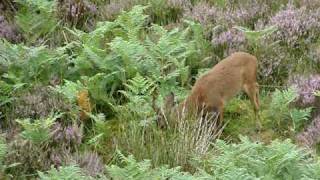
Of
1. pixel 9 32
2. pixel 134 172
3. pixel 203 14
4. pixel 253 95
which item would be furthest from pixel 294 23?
pixel 134 172

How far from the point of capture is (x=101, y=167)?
21.7 feet

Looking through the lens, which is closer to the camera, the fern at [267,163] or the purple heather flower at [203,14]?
the fern at [267,163]

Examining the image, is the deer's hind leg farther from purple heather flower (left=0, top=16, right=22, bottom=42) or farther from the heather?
purple heather flower (left=0, top=16, right=22, bottom=42)

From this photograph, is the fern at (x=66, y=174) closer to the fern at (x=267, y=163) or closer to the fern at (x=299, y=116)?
the fern at (x=267, y=163)

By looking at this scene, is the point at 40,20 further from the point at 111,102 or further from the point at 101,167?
the point at 101,167

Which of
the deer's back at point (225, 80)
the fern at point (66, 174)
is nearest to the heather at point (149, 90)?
the fern at point (66, 174)

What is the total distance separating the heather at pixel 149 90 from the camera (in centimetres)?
638

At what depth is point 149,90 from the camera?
25.4 feet

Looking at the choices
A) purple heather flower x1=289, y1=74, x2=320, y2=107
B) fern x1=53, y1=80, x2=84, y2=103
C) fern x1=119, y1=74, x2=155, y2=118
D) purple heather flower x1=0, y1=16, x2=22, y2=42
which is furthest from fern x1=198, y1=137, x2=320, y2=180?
purple heather flower x1=0, y1=16, x2=22, y2=42

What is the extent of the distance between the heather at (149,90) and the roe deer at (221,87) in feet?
0.32

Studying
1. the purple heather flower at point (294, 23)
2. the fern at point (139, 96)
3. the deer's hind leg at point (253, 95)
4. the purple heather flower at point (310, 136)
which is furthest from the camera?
the purple heather flower at point (294, 23)

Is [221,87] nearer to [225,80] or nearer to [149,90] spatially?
[225,80]

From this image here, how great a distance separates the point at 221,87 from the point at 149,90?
87cm

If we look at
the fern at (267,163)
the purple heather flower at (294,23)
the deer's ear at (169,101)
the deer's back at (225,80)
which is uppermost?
the purple heather flower at (294,23)
